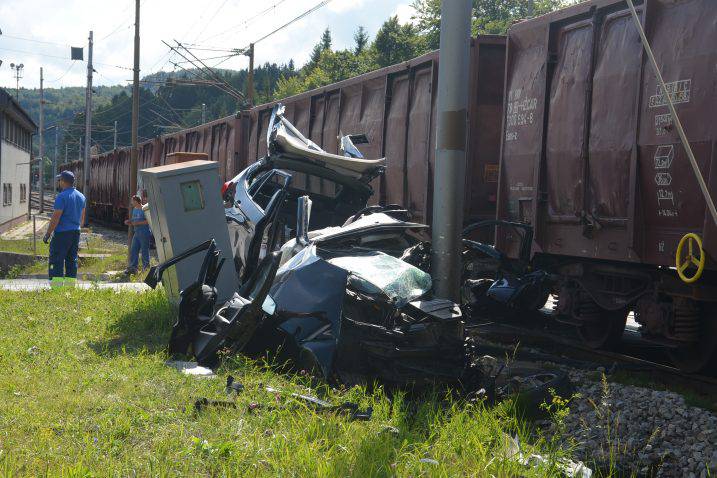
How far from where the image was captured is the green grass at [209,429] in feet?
12.9

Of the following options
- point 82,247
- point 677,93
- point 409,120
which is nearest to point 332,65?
point 82,247

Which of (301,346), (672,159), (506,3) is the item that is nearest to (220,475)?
(301,346)

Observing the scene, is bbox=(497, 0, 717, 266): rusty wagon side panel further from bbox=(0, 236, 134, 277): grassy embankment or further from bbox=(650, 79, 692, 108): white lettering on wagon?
bbox=(0, 236, 134, 277): grassy embankment

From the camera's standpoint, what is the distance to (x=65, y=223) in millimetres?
10984

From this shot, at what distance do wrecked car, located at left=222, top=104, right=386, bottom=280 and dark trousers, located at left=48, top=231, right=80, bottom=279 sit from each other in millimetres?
2767

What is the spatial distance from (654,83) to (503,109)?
2490 mm

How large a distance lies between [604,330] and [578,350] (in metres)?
0.38

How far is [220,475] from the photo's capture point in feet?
12.5

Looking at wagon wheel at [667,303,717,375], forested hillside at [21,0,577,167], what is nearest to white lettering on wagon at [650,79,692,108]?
wagon wheel at [667,303,717,375]

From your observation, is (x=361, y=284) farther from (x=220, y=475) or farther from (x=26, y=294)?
(x=26, y=294)

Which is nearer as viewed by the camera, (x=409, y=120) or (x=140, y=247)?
(x=409, y=120)

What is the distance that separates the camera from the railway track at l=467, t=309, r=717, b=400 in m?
7.11

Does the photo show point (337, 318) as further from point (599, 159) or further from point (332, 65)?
point (332, 65)

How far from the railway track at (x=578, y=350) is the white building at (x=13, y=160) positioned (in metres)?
26.0
